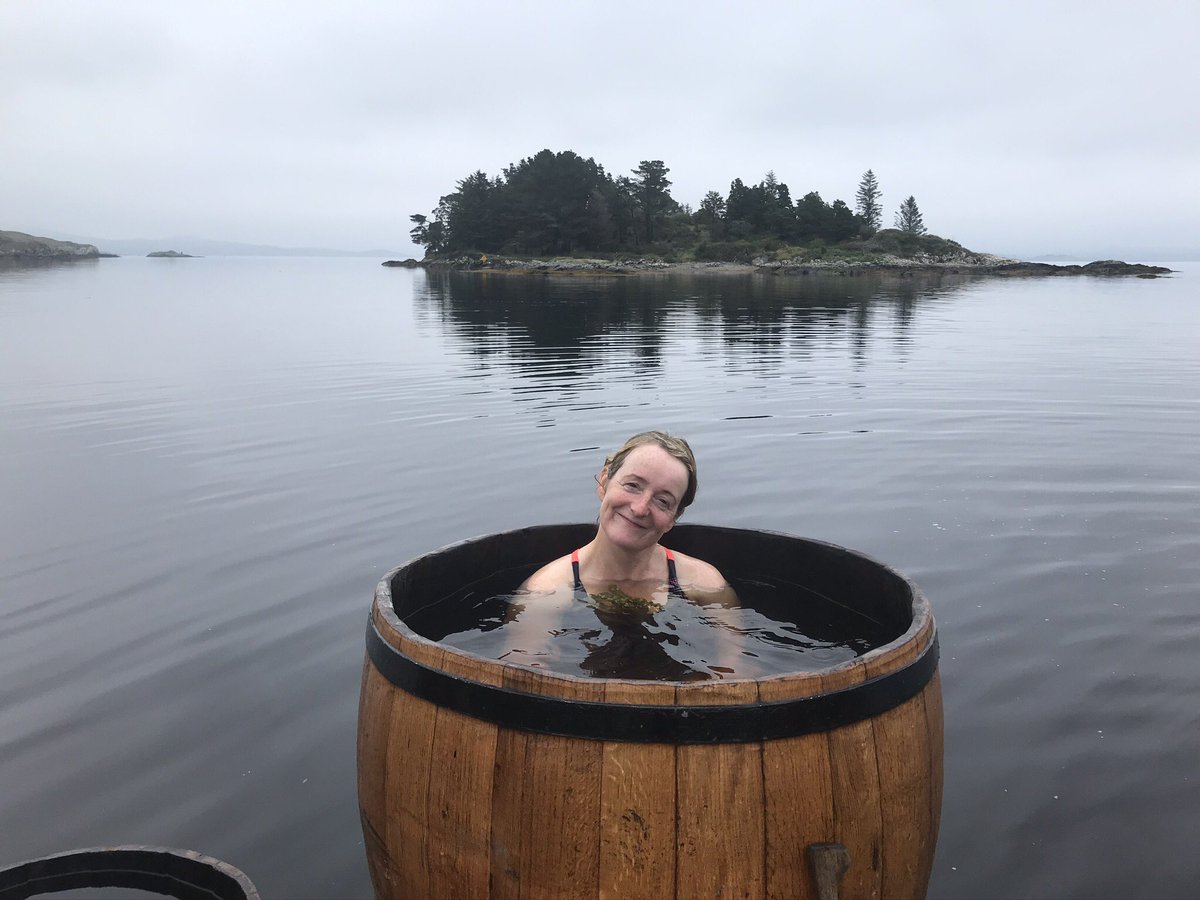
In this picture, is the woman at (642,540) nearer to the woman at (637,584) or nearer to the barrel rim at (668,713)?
the woman at (637,584)

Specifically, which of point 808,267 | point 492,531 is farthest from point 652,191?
point 492,531

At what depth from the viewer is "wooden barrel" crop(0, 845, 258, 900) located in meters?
2.81

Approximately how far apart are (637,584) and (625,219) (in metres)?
119

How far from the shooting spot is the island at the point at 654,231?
107m

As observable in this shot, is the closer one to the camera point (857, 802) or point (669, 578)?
point (857, 802)

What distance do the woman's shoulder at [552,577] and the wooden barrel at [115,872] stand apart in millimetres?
1649

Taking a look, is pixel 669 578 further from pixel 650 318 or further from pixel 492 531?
pixel 650 318

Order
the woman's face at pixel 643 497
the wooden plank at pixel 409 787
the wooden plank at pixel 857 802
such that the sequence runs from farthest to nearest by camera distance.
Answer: the woman's face at pixel 643 497 < the wooden plank at pixel 409 787 < the wooden plank at pixel 857 802

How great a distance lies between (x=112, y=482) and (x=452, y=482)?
12.0 feet

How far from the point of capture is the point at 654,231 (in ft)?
405

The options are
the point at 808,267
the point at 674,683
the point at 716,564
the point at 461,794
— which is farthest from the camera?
the point at 808,267

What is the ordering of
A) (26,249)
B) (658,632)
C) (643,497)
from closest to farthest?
(643,497) < (658,632) < (26,249)

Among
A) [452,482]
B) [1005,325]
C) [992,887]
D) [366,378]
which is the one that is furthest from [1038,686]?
[1005,325]

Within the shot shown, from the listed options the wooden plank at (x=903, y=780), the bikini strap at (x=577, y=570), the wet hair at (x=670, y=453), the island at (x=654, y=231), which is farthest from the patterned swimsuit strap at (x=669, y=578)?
the island at (x=654, y=231)
